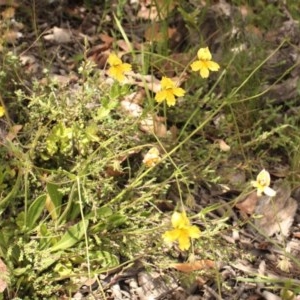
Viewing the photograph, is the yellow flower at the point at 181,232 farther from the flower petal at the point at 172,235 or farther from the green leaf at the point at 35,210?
the green leaf at the point at 35,210

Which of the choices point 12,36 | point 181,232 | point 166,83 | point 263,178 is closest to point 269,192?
point 263,178

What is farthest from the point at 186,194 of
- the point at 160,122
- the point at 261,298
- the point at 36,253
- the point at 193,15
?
the point at 193,15

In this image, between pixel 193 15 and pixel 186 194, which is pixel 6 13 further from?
pixel 186 194

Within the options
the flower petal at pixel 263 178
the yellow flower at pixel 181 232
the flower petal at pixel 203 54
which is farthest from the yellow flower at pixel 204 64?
the yellow flower at pixel 181 232

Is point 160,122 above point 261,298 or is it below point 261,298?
above

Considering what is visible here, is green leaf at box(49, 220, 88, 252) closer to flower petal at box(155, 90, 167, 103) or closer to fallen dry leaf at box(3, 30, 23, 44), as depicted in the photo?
flower petal at box(155, 90, 167, 103)

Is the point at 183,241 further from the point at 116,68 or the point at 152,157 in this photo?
the point at 116,68

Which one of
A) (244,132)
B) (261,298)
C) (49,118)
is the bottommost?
(261,298)
